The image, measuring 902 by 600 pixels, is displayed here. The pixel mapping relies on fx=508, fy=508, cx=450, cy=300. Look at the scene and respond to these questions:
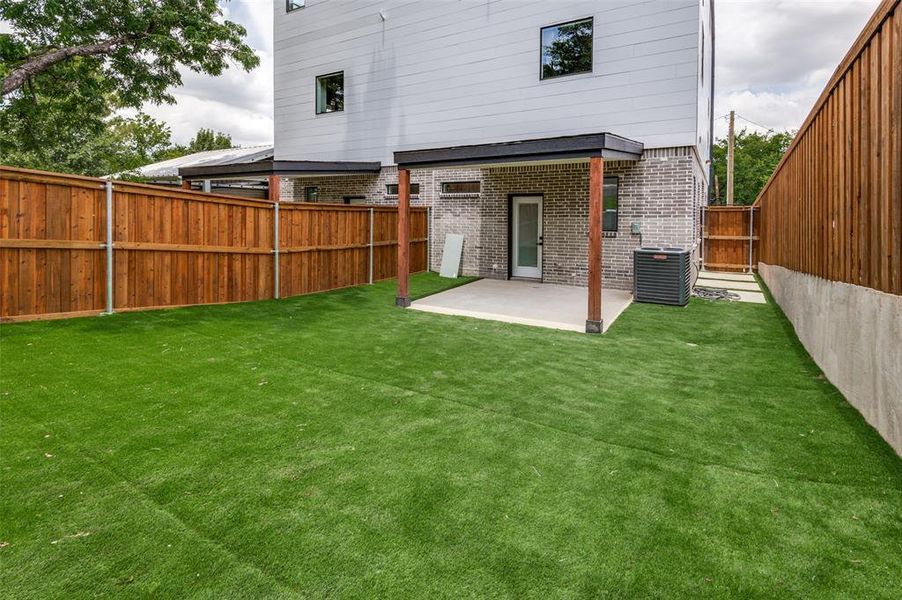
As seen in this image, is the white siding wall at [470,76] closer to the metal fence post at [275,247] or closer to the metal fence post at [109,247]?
the metal fence post at [275,247]

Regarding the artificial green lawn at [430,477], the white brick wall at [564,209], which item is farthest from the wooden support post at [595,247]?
the white brick wall at [564,209]

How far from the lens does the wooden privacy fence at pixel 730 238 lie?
53.5ft

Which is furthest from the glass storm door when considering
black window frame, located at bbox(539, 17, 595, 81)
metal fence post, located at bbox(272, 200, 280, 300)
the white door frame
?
metal fence post, located at bbox(272, 200, 280, 300)

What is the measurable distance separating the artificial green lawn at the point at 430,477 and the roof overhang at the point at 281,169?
716 cm

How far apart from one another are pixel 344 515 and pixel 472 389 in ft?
7.39

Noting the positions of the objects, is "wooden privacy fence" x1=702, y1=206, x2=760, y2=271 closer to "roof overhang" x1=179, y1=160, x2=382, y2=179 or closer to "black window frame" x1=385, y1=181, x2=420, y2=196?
"black window frame" x1=385, y1=181, x2=420, y2=196

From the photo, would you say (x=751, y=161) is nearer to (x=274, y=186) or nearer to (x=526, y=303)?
(x=526, y=303)

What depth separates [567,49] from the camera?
1169 cm

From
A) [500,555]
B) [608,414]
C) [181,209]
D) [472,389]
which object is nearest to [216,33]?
[181,209]

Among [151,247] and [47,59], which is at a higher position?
[47,59]

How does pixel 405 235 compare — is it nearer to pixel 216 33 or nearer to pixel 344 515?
pixel 344 515

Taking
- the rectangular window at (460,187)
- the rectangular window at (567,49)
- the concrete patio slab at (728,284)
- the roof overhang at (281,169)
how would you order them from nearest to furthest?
the rectangular window at (567,49)
the roof overhang at (281,169)
the concrete patio slab at (728,284)
the rectangular window at (460,187)

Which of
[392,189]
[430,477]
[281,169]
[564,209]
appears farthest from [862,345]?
→ [392,189]

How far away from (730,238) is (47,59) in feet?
66.4
